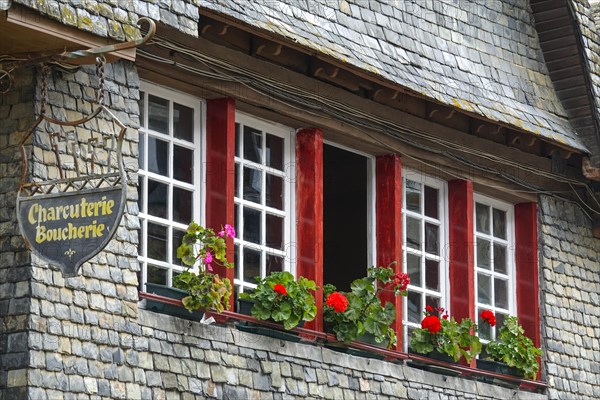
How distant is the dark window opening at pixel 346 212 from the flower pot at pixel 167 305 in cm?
449

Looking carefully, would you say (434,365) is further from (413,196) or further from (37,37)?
(37,37)

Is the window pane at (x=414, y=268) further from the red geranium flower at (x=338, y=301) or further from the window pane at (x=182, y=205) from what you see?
the window pane at (x=182, y=205)

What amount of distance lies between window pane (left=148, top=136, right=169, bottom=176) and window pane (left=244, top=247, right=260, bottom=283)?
111cm

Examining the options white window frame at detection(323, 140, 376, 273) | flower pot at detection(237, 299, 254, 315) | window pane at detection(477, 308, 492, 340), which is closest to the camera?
flower pot at detection(237, 299, 254, 315)

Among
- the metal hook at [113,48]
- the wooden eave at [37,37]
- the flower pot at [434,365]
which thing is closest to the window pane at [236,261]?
the flower pot at [434,365]

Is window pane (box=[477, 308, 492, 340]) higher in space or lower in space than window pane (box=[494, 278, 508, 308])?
lower

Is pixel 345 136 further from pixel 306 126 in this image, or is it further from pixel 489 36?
pixel 489 36

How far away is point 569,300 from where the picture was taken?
17703 millimetres

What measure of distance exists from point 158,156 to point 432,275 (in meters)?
3.93

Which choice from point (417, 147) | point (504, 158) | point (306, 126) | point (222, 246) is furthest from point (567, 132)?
point (222, 246)

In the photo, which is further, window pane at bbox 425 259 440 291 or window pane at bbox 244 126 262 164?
window pane at bbox 425 259 440 291

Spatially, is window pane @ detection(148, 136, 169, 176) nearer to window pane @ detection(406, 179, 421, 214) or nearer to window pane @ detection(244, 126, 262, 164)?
window pane @ detection(244, 126, 262, 164)

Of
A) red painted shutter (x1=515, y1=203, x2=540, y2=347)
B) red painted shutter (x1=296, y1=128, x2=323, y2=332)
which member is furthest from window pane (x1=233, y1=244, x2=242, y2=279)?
red painted shutter (x1=515, y1=203, x2=540, y2=347)

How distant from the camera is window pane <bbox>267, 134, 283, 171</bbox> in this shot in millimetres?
14695
